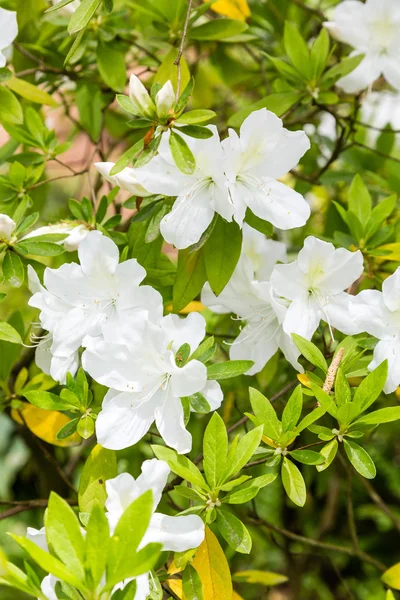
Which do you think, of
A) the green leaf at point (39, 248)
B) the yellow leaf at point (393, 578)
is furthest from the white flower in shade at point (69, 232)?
the yellow leaf at point (393, 578)

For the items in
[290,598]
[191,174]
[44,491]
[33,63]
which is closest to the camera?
[191,174]

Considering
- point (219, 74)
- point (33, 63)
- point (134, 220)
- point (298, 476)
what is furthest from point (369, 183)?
point (298, 476)

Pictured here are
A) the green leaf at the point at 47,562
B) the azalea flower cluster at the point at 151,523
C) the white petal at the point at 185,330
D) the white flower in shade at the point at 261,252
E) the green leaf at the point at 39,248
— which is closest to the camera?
the green leaf at the point at 47,562

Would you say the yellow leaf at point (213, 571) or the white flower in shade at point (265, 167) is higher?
the white flower in shade at point (265, 167)

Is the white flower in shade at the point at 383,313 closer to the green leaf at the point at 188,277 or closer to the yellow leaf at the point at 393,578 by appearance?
the green leaf at the point at 188,277

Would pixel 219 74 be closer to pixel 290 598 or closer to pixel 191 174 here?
pixel 191 174

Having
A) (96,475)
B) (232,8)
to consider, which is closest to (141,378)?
(96,475)

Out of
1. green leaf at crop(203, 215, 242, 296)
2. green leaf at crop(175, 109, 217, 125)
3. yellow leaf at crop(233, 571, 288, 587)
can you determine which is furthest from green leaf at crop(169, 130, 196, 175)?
yellow leaf at crop(233, 571, 288, 587)
